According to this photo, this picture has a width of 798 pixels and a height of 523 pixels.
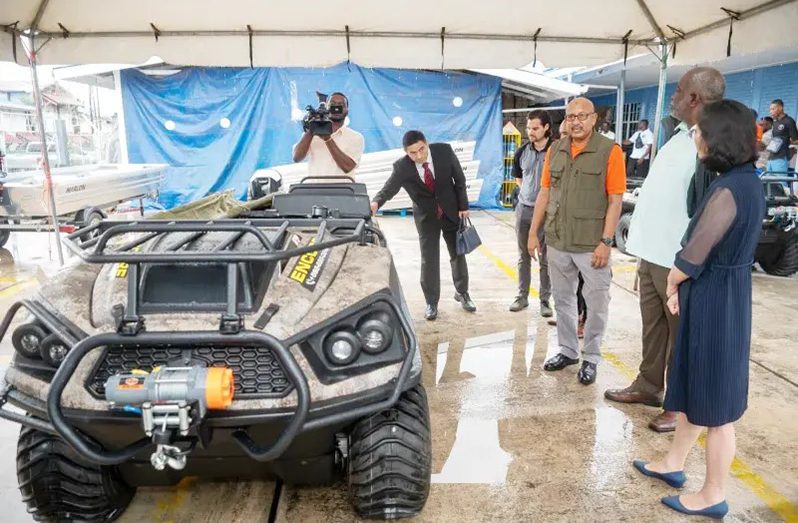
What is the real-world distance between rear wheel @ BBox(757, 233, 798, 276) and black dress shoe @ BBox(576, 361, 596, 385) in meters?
4.41

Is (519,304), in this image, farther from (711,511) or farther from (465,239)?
(711,511)

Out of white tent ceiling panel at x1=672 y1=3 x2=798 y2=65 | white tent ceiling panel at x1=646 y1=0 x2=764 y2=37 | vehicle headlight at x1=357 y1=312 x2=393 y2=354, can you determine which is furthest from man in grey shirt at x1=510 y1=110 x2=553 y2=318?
vehicle headlight at x1=357 y1=312 x2=393 y2=354

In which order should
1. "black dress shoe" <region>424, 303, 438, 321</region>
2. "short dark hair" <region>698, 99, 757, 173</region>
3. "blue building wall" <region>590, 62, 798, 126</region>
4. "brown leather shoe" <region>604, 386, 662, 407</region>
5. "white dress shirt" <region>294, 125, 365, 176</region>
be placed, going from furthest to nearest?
"blue building wall" <region>590, 62, 798, 126</region> → "black dress shoe" <region>424, 303, 438, 321</region> → "white dress shirt" <region>294, 125, 365, 176</region> → "brown leather shoe" <region>604, 386, 662, 407</region> → "short dark hair" <region>698, 99, 757, 173</region>

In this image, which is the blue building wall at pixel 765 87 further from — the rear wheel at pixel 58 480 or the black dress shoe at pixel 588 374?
the rear wheel at pixel 58 480

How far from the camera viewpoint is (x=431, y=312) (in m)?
5.30

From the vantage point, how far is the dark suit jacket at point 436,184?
509 centimetres

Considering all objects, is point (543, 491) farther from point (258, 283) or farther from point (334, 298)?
point (258, 283)

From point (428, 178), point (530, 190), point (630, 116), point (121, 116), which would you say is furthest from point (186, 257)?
point (630, 116)

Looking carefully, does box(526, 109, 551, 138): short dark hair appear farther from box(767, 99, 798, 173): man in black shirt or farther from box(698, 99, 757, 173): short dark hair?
box(767, 99, 798, 173): man in black shirt

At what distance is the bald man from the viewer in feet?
9.60

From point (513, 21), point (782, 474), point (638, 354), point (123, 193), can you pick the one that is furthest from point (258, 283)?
point (123, 193)

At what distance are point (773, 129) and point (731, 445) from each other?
32.1 ft

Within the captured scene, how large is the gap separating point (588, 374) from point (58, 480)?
3059mm

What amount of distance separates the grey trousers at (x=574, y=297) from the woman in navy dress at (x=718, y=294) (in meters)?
1.15
